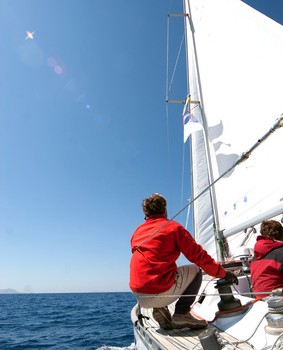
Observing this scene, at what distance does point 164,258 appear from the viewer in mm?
2641

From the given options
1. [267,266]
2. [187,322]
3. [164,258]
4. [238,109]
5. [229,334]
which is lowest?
[229,334]

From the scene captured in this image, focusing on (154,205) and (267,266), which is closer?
(267,266)

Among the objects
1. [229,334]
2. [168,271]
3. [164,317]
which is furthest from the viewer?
[164,317]

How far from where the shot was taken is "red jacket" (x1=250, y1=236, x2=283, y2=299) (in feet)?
8.68

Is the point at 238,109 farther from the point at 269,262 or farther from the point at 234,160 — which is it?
the point at 269,262

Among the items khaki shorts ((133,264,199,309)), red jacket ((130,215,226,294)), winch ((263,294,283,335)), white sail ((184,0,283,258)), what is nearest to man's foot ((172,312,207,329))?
khaki shorts ((133,264,199,309))

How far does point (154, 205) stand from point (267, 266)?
124 cm

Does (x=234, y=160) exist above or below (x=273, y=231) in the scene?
above

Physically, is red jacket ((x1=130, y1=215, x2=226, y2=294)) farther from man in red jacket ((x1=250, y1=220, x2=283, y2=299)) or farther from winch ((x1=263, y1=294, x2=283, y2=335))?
winch ((x1=263, y1=294, x2=283, y2=335))

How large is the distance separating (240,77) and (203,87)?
1480 millimetres

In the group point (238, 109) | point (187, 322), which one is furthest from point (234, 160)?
point (187, 322)

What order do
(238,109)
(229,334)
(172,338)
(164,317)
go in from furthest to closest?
(238,109) < (164,317) < (172,338) < (229,334)

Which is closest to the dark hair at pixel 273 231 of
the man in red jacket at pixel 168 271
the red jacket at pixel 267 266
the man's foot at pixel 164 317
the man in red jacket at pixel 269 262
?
the man in red jacket at pixel 269 262

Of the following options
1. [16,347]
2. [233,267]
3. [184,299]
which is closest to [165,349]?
[184,299]
